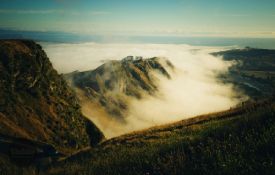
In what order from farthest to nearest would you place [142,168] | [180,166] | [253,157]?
[142,168] < [180,166] < [253,157]

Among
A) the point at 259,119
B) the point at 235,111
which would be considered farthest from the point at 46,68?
the point at 259,119

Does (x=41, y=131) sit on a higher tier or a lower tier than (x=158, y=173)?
lower

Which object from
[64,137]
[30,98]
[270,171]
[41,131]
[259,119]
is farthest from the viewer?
[30,98]

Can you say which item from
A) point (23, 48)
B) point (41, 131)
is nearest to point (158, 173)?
point (41, 131)

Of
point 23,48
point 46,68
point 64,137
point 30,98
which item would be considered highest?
point 23,48

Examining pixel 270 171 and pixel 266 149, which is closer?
pixel 270 171

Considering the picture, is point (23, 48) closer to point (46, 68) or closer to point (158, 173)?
point (46, 68)

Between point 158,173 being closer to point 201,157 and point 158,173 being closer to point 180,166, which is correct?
point 180,166
